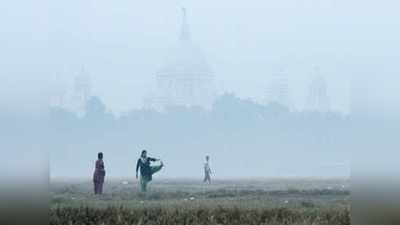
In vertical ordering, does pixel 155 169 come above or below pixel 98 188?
above

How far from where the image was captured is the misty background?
4750 mm

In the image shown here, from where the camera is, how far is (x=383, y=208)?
4.80 metres

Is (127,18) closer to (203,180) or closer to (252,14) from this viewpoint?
(252,14)

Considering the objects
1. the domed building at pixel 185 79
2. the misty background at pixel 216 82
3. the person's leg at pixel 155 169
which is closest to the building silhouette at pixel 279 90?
the misty background at pixel 216 82

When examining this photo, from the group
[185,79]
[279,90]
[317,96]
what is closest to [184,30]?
[185,79]

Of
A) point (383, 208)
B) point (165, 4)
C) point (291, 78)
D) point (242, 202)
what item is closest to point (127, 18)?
point (165, 4)

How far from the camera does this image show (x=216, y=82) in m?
4.84

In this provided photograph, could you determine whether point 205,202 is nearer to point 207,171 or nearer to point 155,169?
point 207,171

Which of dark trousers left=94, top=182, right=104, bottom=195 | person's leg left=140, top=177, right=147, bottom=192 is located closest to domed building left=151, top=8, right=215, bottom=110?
person's leg left=140, top=177, right=147, bottom=192

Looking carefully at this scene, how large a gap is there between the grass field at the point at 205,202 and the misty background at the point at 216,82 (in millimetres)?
98

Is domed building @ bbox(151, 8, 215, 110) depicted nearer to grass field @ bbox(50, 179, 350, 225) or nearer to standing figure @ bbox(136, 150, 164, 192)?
standing figure @ bbox(136, 150, 164, 192)

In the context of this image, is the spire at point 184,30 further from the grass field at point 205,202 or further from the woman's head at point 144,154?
the grass field at point 205,202

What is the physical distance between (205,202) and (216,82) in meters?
0.82

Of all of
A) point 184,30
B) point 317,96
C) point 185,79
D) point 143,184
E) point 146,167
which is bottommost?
point 143,184
